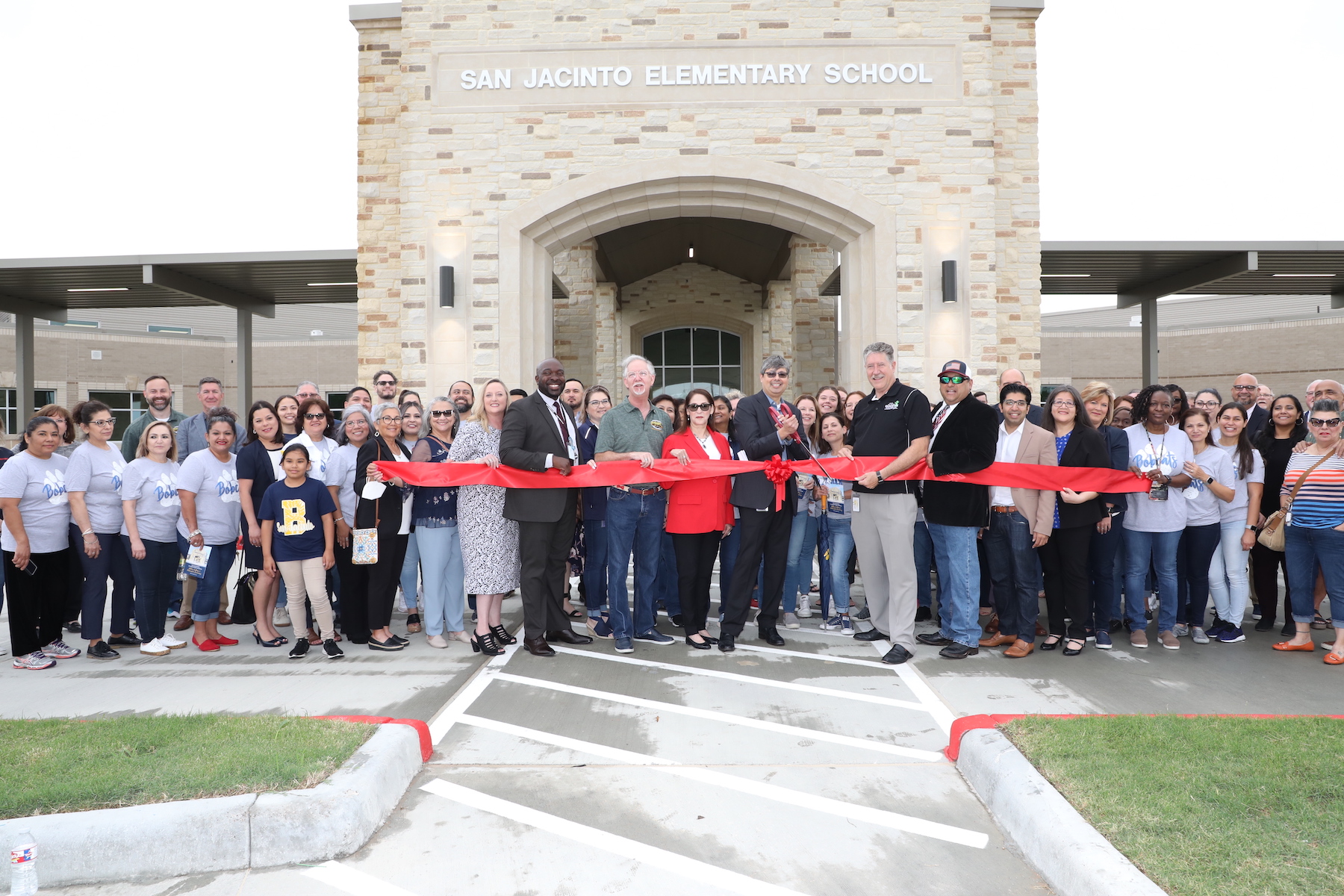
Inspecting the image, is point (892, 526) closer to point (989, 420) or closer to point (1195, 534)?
point (989, 420)

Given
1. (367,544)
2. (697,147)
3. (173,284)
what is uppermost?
(697,147)

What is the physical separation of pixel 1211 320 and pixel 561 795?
147 feet

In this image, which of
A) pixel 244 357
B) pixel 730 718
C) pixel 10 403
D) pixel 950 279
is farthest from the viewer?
pixel 10 403

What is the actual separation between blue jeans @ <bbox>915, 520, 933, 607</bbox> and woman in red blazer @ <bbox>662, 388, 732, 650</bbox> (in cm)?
182

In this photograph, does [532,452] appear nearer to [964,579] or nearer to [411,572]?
[411,572]

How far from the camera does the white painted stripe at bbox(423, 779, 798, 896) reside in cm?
308

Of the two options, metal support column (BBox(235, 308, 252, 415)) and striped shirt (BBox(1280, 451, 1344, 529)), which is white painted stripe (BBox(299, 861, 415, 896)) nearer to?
striped shirt (BBox(1280, 451, 1344, 529))

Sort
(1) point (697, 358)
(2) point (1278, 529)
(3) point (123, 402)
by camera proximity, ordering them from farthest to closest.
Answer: (3) point (123, 402) → (1) point (697, 358) → (2) point (1278, 529)

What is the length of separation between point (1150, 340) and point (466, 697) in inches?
758

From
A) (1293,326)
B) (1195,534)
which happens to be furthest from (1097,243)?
(1293,326)

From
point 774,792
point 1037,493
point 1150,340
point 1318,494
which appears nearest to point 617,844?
point 774,792

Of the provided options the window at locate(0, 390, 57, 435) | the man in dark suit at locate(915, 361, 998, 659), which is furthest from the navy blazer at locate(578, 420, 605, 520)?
the window at locate(0, 390, 57, 435)

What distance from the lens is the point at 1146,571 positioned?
21.2ft

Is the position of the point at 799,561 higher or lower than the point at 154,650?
higher
